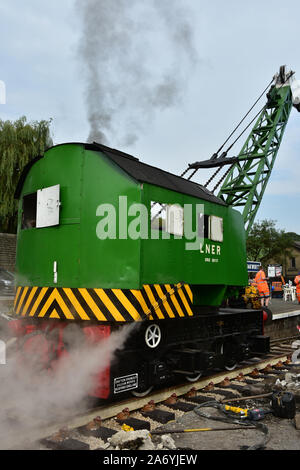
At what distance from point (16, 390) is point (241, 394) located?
3.31 metres

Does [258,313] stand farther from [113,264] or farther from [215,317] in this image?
[113,264]

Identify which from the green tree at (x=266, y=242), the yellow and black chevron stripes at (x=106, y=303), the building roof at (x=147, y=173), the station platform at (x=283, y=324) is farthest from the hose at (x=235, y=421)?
the green tree at (x=266, y=242)

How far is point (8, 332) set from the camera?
5.93 metres

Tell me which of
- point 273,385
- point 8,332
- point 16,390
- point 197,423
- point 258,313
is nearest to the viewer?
Result: point 197,423

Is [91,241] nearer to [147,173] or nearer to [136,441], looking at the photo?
[147,173]

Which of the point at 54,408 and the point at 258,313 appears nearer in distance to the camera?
the point at 54,408

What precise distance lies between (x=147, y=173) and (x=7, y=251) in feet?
52.8

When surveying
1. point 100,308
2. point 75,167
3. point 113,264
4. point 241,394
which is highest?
point 75,167

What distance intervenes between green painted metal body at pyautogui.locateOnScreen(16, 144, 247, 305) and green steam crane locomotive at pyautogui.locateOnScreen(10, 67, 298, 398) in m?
0.01

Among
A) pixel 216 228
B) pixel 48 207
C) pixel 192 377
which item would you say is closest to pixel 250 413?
pixel 192 377

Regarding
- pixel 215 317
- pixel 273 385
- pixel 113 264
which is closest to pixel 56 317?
pixel 113 264

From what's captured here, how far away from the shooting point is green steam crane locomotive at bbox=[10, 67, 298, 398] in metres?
5.23

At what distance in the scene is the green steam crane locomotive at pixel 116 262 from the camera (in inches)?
206

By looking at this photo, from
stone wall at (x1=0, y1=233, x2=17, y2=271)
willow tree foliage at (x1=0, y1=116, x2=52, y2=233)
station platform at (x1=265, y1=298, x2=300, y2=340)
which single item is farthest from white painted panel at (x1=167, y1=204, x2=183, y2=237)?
willow tree foliage at (x1=0, y1=116, x2=52, y2=233)
